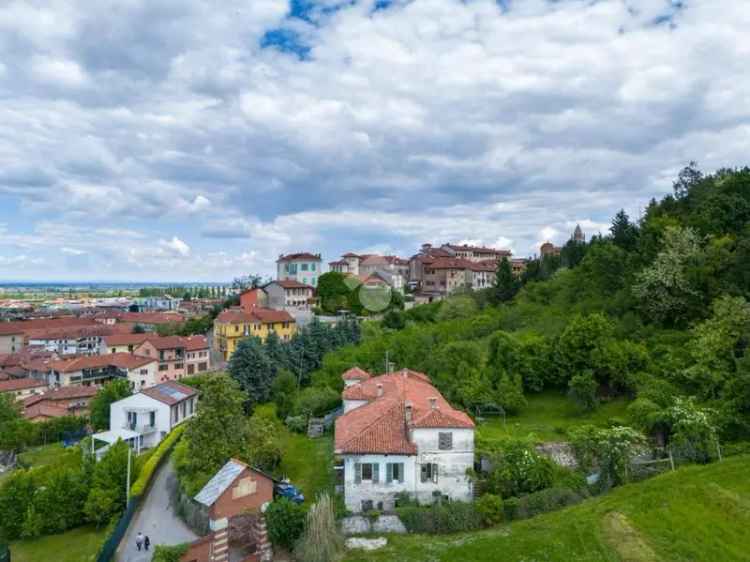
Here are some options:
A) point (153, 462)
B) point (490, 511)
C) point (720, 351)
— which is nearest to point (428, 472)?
point (490, 511)

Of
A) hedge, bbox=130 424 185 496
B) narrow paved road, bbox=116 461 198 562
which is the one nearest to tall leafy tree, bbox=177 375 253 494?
narrow paved road, bbox=116 461 198 562

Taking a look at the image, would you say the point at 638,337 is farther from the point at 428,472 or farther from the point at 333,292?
the point at 333,292

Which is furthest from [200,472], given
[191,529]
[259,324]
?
[259,324]

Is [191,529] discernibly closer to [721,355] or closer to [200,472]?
[200,472]

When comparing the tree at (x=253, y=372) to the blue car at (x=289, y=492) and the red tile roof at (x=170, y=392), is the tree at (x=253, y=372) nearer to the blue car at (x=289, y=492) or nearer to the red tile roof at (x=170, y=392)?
the red tile roof at (x=170, y=392)

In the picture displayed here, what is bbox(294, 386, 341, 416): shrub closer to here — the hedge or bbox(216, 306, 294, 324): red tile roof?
the hedge

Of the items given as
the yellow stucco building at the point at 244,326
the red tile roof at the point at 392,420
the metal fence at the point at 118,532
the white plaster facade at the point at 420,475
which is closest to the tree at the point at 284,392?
the red tile roof at the point at 392,420
